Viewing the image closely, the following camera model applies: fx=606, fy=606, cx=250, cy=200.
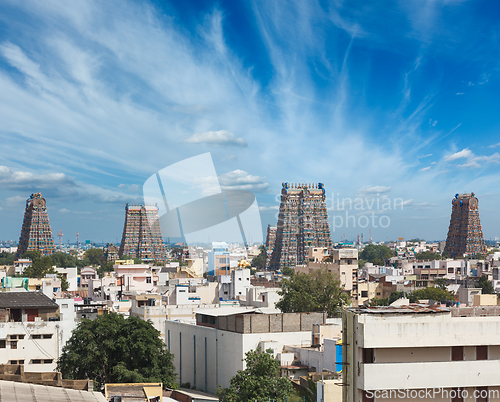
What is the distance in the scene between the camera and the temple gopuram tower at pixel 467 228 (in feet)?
306

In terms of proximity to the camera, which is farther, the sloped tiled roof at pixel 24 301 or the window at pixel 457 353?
the sloped tiled roof at pixel 24 301

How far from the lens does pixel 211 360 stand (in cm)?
1817

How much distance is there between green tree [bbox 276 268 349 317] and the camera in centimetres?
2486

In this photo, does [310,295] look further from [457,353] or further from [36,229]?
[36,229]

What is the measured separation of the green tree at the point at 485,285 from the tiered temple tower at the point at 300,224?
3354 centimetres

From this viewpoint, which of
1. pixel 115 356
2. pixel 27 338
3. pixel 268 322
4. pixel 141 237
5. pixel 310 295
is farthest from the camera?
pixel 141 237

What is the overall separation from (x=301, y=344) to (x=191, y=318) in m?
9.99

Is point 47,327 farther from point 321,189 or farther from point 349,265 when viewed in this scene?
point 321,189

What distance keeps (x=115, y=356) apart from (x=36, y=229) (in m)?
76.4

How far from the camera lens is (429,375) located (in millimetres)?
9148

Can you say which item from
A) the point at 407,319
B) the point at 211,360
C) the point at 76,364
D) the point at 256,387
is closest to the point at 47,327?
the point at 76,364

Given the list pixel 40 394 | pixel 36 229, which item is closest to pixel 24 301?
pixel 40 394

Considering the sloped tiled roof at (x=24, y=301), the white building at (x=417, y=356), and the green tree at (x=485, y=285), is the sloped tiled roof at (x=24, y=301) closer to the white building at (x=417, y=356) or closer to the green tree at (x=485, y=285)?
the white building at (x=417, y=356)

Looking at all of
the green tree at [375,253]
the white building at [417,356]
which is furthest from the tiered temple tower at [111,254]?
the white building at [417,356]
